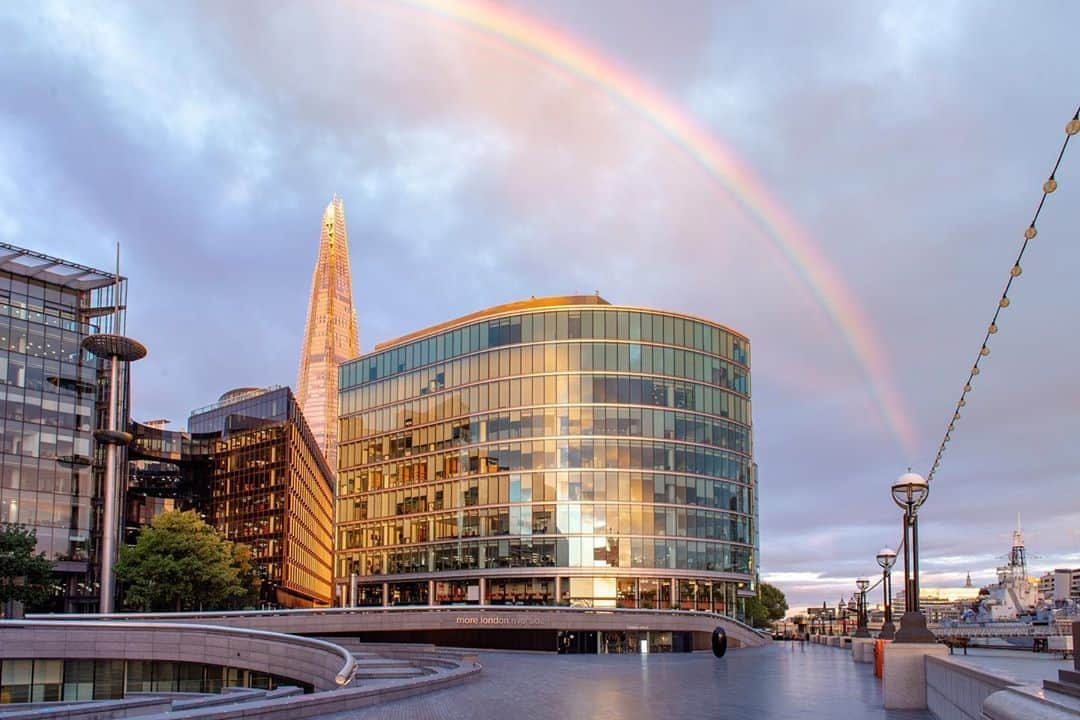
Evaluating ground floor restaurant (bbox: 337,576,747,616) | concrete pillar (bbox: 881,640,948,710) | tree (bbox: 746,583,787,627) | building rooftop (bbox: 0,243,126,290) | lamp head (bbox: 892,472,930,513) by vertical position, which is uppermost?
building rooftop (bbox: 0,243,126,290)

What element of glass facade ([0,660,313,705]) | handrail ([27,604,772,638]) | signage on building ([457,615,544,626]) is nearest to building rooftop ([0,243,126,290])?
handrail ([27,604,772,638])

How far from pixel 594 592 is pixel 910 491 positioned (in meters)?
69.0

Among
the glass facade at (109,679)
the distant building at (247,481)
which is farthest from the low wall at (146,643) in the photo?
the distant building at (247,481)

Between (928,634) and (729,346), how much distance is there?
78.6 m

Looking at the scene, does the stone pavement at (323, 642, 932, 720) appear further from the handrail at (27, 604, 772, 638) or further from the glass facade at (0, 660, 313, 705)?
the handrail at (27, 604, 772, 638)

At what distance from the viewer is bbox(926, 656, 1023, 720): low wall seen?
41.3ft

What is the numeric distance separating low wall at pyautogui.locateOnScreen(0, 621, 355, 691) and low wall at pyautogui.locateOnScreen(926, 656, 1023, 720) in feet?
87.4

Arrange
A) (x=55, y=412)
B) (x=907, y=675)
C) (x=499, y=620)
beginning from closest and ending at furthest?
(x=907, y=675) < (x=499, y=620) < (x=55, y=412)

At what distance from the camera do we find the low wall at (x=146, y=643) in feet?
134

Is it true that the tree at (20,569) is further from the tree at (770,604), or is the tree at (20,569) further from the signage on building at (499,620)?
the tree at (770,604)

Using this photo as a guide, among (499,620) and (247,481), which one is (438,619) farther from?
(247,481)

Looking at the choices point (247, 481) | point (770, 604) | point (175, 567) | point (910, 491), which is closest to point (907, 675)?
point (910, 491)

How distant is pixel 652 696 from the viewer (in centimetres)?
2714

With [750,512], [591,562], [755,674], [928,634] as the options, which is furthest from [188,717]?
[750,512]
